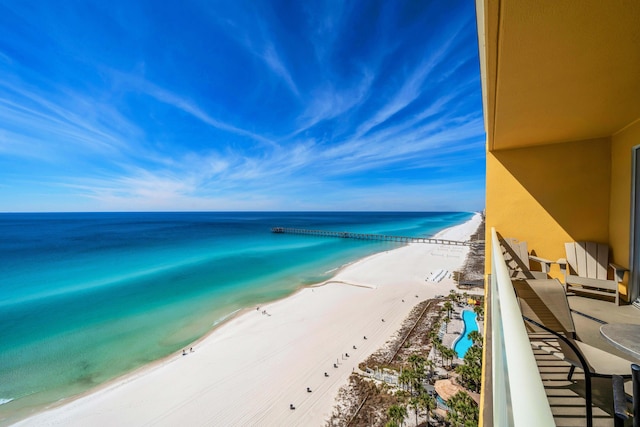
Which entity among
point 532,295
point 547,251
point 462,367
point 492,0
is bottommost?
point 462,367

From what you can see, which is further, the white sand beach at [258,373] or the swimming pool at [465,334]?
the swimming pool at [465,334]

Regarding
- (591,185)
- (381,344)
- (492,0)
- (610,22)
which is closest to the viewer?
(492,0)

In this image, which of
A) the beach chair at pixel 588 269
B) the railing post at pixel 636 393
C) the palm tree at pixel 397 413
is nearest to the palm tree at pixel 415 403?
the palm tree at pixel 397 413

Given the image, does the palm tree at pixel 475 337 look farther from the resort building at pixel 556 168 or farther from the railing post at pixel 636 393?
the railing post at pixel 636 393

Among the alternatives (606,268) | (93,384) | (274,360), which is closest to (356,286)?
(274,360)

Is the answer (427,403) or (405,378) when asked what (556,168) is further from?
(405,378)

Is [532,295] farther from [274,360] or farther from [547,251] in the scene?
[274,360]

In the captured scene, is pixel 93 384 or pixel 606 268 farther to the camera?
pixel 93 384
